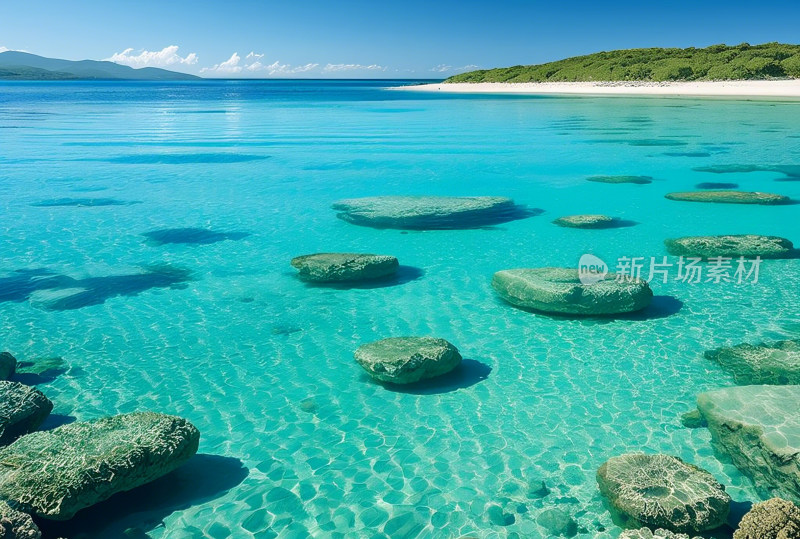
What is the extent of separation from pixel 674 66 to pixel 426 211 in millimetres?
70152

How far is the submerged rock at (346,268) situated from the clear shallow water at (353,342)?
1.08 ft

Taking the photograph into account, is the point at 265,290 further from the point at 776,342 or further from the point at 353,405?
the point at 776,342

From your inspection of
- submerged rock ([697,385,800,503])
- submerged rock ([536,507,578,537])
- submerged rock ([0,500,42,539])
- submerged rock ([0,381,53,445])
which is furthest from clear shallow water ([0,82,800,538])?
submerged rock ([0,500,42,539])

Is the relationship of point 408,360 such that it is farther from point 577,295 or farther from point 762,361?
point 762,361

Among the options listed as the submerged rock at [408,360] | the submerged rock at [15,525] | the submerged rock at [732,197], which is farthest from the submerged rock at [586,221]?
the submerged rock at [15,525]

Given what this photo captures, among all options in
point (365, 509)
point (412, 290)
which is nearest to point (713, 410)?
point (365, 509)

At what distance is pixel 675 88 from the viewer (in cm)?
6494

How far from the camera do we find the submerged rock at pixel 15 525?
4320 mm

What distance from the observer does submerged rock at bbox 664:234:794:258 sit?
11570 mm

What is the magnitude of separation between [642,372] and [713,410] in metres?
1.52

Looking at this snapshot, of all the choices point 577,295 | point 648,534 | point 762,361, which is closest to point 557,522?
point 648,534

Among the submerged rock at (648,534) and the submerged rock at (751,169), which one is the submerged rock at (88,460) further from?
the submerged rock at (751,169)

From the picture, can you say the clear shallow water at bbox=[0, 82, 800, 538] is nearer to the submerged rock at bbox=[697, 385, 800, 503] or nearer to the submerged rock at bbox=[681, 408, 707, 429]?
the submerged rock at bbox=[681, 408, 707, 429]

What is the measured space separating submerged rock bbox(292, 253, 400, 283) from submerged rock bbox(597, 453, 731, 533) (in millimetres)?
6049
